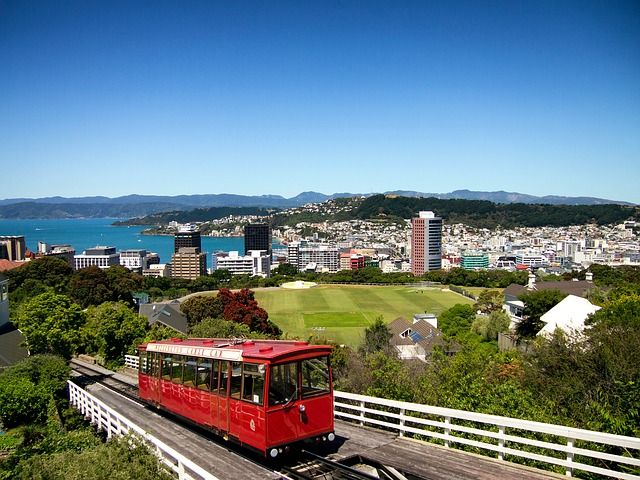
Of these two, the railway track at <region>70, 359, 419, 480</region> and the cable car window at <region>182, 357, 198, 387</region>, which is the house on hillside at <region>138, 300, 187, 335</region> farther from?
the railway track at <region>70, 359, 419, 480</region>

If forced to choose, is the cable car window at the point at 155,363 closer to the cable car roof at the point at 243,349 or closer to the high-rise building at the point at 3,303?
the cable car roof at the point at 243,349

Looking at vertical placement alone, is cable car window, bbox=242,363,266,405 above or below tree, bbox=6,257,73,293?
above

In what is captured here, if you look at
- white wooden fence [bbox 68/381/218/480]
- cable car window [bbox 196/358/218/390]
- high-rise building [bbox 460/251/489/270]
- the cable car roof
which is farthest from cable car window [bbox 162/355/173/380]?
high-rise building [bbox 460/251/489/270]

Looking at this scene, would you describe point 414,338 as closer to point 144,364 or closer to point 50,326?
point 50,326

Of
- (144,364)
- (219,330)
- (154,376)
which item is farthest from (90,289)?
(154,376)

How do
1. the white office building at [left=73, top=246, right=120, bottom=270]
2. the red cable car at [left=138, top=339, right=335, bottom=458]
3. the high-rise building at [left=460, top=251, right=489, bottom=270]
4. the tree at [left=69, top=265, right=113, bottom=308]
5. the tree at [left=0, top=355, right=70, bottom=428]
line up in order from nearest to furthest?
1. the red cable car at [left=138, top=339, right=335, bottom=458]
2. the tree at [left=0, top=355, right=70, bottom=428]
3. the tree at [left=69, top=265, right=113, bottom=308]
4. the white office building at [left=73, top=246, right=120, bottom=270]
5. the high-rise building at [left=460, top=251, right=489, bottom=270]

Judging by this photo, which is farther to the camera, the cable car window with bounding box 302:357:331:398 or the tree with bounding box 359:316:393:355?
the tree with bounding box 359:316:393:355

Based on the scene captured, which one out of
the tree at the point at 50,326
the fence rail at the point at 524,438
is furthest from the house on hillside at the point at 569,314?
the fence rail at the point at 524,438

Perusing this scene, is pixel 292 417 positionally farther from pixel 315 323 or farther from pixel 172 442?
pixel 315 323
